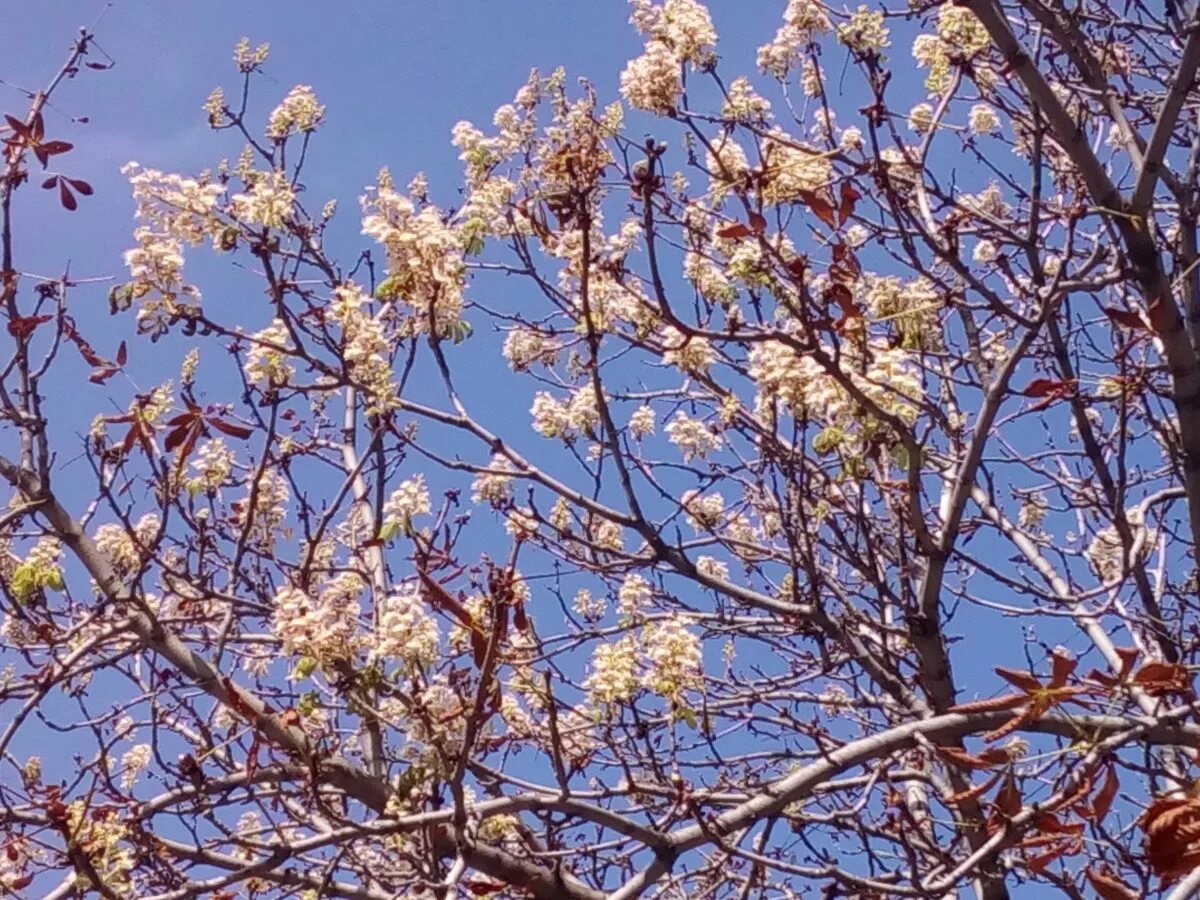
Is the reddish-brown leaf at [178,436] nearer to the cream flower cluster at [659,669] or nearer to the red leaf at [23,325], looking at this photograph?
the red leaf at [23,325]

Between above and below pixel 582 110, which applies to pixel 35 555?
below

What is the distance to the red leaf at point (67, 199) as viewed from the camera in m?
3.82

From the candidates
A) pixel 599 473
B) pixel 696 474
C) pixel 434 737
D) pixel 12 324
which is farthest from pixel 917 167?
pixel 12 324

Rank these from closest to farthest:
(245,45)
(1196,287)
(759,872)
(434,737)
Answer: (434,737)
(759,872)
(1196,287)
(245,45)

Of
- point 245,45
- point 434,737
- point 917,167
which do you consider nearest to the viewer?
point 434,737

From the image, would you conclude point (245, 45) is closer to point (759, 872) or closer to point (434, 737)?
point (434, 737)

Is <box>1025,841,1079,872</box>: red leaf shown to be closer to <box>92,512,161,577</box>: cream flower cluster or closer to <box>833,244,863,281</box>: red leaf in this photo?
<box>833,244,863,281</box>: red leaf

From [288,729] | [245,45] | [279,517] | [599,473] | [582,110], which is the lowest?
[288,729]

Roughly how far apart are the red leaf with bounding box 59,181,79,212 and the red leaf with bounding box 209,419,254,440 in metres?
1.21

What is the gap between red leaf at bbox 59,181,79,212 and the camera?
382cm

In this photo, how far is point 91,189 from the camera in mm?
3895

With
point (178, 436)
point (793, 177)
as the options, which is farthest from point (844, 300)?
point (178, 436)

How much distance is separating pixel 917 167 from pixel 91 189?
278 centimetres

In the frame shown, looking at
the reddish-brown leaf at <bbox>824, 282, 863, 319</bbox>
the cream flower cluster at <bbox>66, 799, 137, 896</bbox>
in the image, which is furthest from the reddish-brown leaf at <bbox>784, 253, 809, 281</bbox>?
the cream flower cluster at <bbox>66, 799, 137, 896</bbox>
